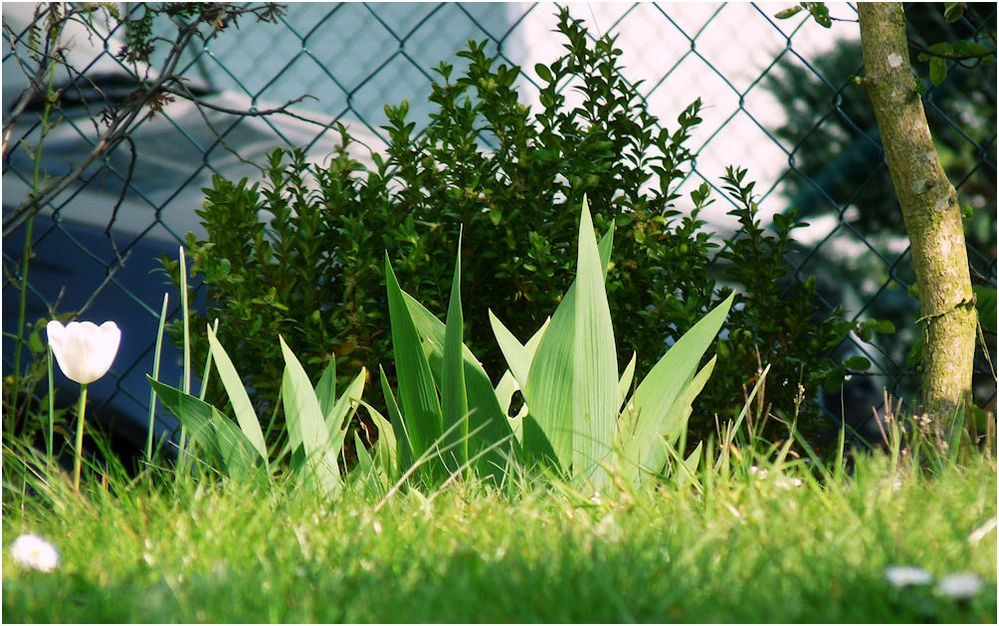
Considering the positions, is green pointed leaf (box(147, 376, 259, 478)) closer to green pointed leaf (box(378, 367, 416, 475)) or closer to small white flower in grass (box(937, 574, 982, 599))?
green pointed leaf (box(378, 367, 416, 475))

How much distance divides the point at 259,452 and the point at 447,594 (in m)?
0.65

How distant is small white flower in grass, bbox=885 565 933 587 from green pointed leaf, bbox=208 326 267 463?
2.98 ft

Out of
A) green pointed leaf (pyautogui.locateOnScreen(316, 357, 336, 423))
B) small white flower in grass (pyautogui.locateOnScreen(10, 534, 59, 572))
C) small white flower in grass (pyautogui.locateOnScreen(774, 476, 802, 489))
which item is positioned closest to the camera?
small white flower in grass (pyautogui.locateOnScreen(10, 534, 59, 572))

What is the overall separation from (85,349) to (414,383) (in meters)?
0.46

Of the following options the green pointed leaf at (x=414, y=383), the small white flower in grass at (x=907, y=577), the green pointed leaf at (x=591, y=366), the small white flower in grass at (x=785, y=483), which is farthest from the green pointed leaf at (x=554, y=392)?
the small white flower in grass at (x=907, y=577)

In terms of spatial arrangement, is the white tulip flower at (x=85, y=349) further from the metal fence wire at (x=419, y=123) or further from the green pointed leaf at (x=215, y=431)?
the metal fence wire at (x=419, y=123)

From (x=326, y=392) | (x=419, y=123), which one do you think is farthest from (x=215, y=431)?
(x=419, y=123)

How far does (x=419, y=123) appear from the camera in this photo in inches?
133

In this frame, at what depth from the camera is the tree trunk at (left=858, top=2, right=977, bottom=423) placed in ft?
5.30

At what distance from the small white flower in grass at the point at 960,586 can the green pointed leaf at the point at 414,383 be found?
786 mm

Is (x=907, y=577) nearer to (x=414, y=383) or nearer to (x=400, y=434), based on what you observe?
(x=414, y=383)

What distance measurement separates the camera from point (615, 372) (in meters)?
1.40

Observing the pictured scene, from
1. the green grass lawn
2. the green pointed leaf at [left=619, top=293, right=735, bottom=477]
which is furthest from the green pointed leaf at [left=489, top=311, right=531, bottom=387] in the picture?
the green grass lawn

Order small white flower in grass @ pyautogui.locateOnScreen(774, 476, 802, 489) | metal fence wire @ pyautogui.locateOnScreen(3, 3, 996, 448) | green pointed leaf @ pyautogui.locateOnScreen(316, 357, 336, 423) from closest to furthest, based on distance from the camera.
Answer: small white flower in grass @ pyautogui.locateOnScreen(774, 476, 802, 489) → green pointed leaf @ pyautogui.locateOnScreen(316, 357, 336, 423) → metal fence wire @ pyautogui.locateOnScreen(3, 3, 996, 448)
